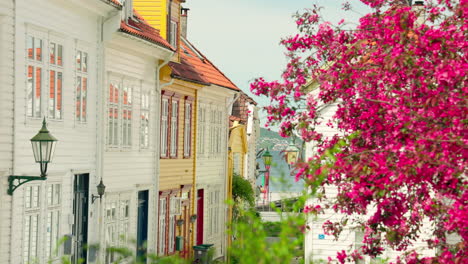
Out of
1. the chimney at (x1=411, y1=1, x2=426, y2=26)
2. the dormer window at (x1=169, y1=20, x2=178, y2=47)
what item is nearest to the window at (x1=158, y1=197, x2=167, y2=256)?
the dormer window at (x1=169, y1=20, x2=178, y2=47)

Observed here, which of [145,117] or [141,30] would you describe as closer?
[141,30]

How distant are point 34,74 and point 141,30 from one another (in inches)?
277

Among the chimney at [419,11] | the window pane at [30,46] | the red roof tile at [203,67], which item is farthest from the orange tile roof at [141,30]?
the chimney at [419,11]

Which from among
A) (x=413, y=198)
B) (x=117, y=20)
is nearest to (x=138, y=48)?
(x=117, y=20)

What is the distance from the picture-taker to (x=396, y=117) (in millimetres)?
13859

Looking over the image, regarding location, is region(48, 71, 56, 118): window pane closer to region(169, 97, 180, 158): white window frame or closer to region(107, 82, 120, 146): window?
region(107, 82, 120, 146): window

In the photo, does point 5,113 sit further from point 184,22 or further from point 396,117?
point 184,22

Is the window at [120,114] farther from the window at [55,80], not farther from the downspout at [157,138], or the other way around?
the window at [55,80]

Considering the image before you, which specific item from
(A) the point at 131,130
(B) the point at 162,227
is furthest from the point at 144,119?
(B) the point at 162,227

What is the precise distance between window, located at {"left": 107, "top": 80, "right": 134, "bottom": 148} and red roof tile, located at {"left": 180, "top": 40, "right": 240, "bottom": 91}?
688 cm

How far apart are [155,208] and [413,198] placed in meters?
12.6

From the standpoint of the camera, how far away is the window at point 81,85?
19.0 m

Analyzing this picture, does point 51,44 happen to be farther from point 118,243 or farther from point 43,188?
point 118,243

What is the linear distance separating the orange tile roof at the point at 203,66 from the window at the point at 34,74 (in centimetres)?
1227
